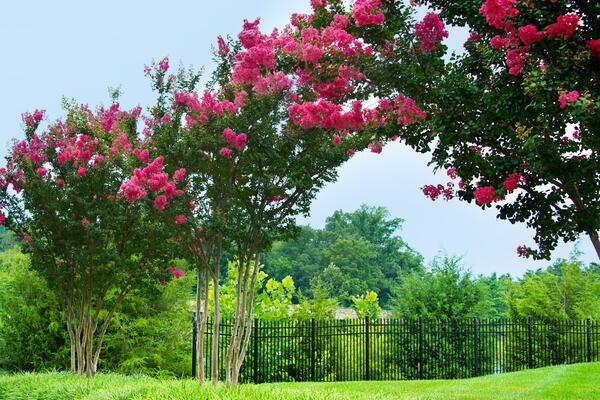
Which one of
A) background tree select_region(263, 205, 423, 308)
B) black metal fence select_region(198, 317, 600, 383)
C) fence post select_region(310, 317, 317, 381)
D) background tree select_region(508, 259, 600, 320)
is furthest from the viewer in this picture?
background tree select_region(263, 205, 423, 308)

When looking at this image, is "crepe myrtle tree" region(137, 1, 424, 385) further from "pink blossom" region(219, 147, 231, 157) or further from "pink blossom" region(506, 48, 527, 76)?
"pink blossom" region(506, 48, 527, 76)

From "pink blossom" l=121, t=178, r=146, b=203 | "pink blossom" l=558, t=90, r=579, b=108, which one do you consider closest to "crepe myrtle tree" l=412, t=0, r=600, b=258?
"pink blossom" l=558, t=90, r=579, b=108

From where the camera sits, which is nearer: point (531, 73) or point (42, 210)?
point (531, 73)

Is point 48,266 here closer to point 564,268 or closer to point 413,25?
point 413,25

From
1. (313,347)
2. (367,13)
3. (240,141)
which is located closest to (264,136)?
(240,141)

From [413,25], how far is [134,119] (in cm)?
498

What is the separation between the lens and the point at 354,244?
118ft

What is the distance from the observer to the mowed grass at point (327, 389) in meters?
6.18

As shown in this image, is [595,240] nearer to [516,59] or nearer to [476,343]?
[516,59]

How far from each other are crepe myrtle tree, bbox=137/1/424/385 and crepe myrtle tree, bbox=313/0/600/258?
1.46ft

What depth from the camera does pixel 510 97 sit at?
17.9 ft

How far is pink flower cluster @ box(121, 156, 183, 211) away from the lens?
7191 mm

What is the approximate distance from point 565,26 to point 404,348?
10050 mm

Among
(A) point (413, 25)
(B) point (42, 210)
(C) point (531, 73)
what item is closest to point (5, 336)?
(B) point (42, 210)
